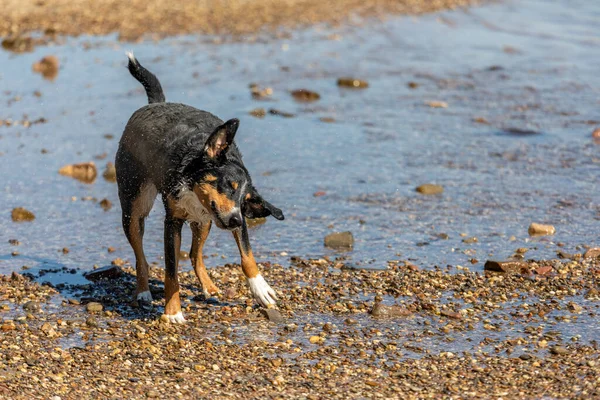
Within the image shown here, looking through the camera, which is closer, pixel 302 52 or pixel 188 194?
pixel 188 194

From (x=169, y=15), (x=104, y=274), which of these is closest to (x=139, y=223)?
(x=104, y=274)

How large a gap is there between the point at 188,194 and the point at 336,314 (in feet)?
5.31

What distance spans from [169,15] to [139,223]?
1556 centimetres

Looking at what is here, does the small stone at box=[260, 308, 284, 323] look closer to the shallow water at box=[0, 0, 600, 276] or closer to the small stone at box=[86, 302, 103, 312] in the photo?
the small stone at box=[86, 302, 103, 312]

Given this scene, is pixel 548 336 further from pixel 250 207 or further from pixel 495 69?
pixel 495 69

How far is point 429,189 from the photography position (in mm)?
11789

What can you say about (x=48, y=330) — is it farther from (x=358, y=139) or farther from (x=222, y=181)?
(x=358, y=139)

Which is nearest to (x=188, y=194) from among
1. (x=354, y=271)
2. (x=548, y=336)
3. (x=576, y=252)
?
(x=354, y=271)

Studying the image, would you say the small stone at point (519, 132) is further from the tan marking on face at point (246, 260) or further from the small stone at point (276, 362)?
the small stone at point (276, 362)

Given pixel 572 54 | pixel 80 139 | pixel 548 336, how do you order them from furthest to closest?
pixel 572 54, pixel 80 139, pixel 548 336

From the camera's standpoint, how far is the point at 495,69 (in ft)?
63.1

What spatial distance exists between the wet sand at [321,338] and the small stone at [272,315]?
0.16 feet

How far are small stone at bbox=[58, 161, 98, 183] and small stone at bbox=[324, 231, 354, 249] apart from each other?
144 inches

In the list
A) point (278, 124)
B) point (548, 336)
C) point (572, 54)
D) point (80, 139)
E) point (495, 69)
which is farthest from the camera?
point (572, 54)
